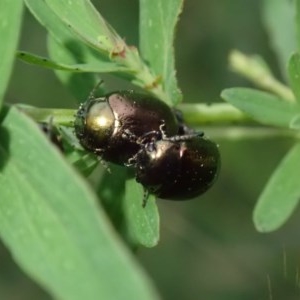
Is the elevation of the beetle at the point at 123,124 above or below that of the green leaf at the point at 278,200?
above

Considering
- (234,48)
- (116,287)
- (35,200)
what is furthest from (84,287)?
(234,48)

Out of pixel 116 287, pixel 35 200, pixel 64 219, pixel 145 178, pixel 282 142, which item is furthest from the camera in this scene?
pixel 282 142

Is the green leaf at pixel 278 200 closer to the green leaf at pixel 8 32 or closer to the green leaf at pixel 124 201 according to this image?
the green leaf at pixel 124 201

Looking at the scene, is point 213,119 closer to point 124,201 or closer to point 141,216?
point 124,201

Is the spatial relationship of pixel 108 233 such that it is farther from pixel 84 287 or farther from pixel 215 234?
pixel 215 234

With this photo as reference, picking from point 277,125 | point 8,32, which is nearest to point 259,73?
point 277,125

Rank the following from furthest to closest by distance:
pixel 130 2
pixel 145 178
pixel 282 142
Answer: pixel 130 2, pixel 282 142, pixel 145 178

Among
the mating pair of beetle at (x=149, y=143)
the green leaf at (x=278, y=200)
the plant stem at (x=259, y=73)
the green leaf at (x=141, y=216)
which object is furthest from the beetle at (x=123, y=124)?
the plant stem at (x=259, y=73)
